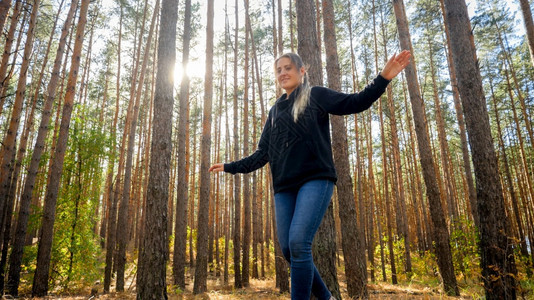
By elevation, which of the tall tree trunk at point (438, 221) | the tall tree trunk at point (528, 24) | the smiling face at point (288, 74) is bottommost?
the tall tree trunk at point (438, 221)

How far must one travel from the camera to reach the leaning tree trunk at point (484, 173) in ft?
13.3

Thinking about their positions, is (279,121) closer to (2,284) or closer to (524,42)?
(2,284)

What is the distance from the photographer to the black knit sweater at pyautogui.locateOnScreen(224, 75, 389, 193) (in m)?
1.99

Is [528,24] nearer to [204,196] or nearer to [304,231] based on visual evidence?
[304,231]

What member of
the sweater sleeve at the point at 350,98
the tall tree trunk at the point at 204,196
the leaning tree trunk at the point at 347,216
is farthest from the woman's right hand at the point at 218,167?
the tall tree trunk at the point at 204,196

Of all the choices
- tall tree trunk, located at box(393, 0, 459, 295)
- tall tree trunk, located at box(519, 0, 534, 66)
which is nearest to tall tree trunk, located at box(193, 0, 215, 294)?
tall tree trunk, located at box(393, 0, 459, 295)

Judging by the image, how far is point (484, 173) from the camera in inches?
171

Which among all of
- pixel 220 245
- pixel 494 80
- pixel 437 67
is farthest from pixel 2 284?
pixel 494 80

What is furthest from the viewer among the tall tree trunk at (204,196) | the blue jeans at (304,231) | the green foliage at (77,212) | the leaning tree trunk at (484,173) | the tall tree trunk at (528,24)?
the tall tree trunk at (204,196)

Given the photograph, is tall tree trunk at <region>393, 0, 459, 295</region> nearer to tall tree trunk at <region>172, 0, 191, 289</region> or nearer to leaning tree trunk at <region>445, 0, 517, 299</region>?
leaning tree trunk at <region>445, 0, 517, 299</region>

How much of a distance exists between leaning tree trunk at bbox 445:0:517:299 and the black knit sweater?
3.53 m

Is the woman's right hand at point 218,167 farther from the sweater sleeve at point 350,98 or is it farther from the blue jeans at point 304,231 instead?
the sweater sleeve at point 350,98

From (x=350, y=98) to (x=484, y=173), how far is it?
12.0ft

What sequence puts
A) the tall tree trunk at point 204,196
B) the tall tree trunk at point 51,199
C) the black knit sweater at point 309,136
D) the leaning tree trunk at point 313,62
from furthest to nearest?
the tall tree trunk at point 204,196, the tall tree trunk at point 51,199, the leaning tree trunk at point 313,62, the black knit sweater at point 309,136
